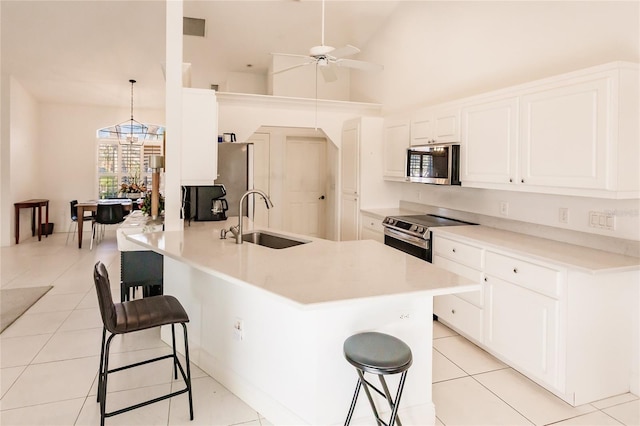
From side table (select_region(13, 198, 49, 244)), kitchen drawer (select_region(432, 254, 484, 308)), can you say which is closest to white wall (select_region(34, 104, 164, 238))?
side table (select_region(13, 198, 49, 244))

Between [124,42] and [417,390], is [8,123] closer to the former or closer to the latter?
[124,42]

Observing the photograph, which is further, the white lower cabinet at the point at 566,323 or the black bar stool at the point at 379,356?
the white lower cabinet at the point at 566,323

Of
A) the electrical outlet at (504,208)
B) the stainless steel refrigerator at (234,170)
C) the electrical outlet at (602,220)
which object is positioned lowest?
the electrical outlet at (602,220)

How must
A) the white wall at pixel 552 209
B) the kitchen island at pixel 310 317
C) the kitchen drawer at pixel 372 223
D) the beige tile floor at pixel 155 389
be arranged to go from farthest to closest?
1. the kitchen drawer at pixel 372 223
2. the white wall at pixel 552 209
3. the beige tile floor at pixel 155 389
4. the kitchen island at pixel 310 317

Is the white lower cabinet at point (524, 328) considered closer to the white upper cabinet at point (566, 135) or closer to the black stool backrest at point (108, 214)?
the white upper cabinet at point (566, 135)

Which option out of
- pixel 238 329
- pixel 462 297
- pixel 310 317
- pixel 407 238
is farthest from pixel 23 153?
pixel 462 297

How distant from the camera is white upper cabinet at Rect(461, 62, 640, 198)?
2.23 m

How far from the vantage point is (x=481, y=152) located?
3.24m

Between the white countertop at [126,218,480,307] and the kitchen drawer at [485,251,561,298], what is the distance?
33.1 inches

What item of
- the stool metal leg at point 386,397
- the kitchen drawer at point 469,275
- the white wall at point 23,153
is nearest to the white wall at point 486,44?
the kitchen drawer at point 469,275

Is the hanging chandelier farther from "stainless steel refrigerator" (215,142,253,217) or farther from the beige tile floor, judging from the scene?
the beige tile floor

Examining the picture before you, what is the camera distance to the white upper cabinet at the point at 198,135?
341 cm

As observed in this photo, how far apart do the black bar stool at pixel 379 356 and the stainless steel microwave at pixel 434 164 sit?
2203mm

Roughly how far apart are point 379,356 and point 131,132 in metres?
8.85
